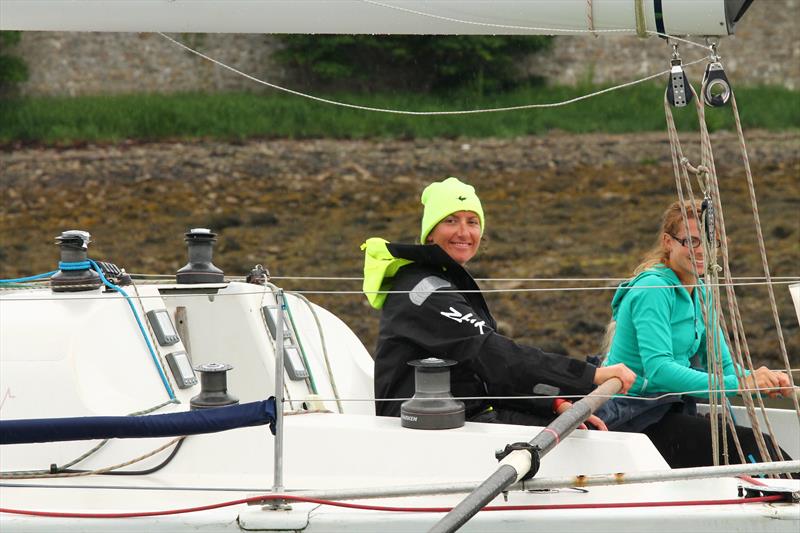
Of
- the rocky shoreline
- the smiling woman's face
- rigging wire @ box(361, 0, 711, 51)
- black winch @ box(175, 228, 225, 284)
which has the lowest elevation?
the smiling woman's face

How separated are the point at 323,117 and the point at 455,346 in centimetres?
1907

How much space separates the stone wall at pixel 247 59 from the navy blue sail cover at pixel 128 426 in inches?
772

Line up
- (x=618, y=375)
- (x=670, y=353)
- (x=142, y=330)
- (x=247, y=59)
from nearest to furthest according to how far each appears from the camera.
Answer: (x=618, y=375) → (x=670, y=353) → (x=142, y=330) → (x=247, y=59)

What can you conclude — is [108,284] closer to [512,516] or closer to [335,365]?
[335,365]

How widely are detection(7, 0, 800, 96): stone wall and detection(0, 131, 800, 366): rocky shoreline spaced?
1.64 m

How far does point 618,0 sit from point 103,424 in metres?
1.93

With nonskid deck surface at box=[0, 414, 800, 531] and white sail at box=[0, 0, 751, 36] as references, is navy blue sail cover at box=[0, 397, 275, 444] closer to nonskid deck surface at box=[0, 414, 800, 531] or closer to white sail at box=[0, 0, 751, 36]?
nonskid deck surface at box=[0, 414, 800, 531]

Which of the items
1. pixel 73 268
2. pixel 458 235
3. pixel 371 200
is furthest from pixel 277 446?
pixel 371 200

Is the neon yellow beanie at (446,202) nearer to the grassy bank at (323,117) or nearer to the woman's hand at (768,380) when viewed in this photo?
the woman's hand at (768,380)

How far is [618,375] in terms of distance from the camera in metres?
3.67

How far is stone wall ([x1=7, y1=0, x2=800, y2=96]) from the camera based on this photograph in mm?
22469

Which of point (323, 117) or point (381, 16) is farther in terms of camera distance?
point (323, 117)

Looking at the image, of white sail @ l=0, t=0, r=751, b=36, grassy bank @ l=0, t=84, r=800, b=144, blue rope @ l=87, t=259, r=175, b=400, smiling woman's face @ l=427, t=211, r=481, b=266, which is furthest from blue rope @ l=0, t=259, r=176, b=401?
grassy bank @ l=0, t=84, r=800, b=144

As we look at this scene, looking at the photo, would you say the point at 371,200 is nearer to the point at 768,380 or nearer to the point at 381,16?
the point at 381,16
